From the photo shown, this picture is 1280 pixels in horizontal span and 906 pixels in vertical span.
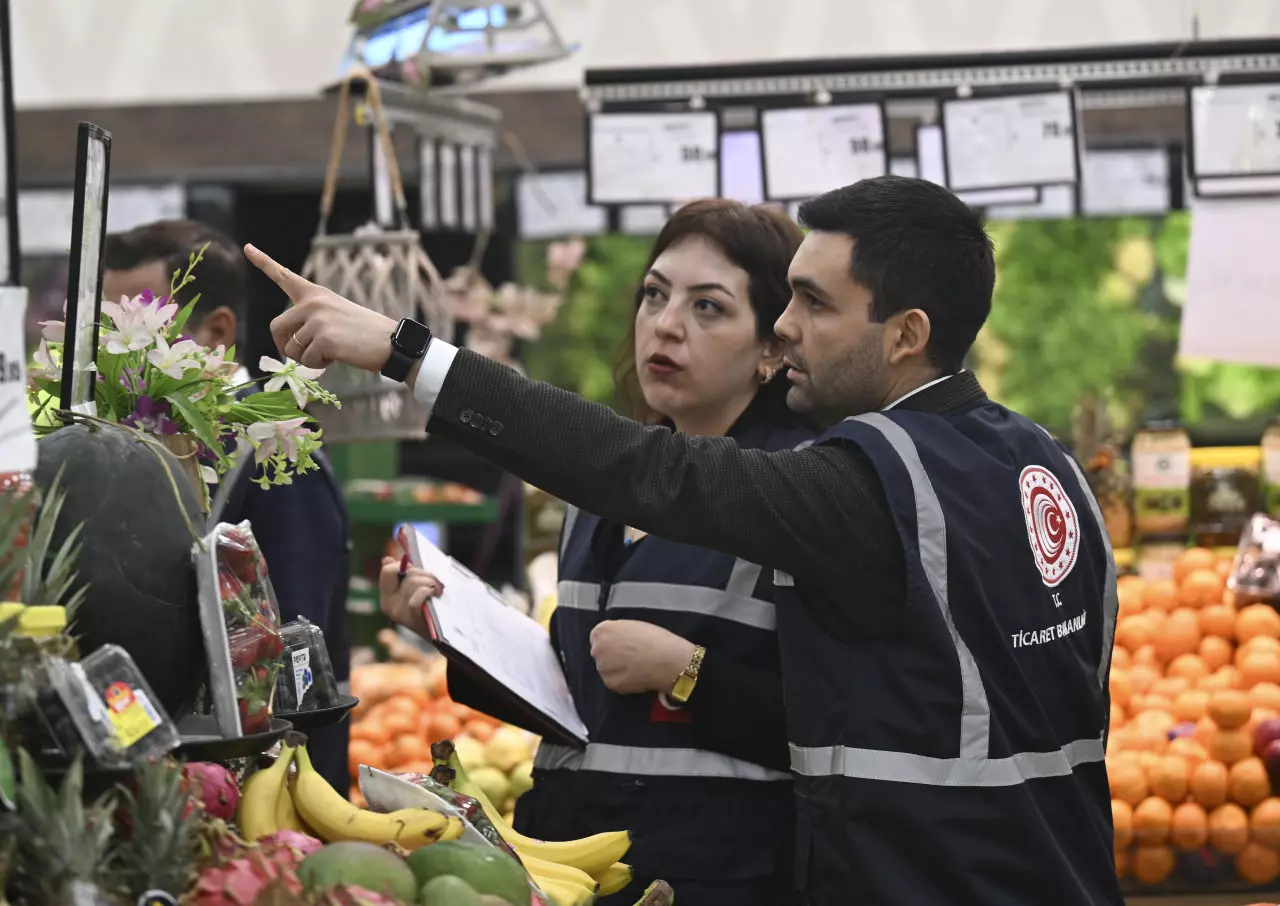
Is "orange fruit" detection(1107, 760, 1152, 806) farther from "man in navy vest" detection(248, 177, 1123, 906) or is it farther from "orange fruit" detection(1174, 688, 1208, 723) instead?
"man in navy vest" detection(248, 177, 1123, 906)

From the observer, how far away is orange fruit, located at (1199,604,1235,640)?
388cm

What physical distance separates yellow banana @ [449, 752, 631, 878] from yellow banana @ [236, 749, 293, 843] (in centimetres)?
35

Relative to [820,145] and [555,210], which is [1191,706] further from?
[555,210]

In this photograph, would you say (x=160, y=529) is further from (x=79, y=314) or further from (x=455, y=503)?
(x=455, y=503)

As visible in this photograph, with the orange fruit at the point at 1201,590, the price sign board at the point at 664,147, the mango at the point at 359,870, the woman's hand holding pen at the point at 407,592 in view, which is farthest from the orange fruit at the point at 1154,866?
the mango at the point at 359,870

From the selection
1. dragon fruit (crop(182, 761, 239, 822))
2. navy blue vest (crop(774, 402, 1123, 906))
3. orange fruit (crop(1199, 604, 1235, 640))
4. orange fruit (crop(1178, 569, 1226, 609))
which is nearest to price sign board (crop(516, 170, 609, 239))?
orange fruit (crop(1178, 569, 1226, 609))

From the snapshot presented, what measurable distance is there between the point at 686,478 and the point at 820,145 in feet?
8.80

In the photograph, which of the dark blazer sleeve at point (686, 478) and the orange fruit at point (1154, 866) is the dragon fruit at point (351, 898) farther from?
the orange fruit at point (1154, 866)

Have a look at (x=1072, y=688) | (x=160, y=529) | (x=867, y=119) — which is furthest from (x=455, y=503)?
(x=160, y=529)

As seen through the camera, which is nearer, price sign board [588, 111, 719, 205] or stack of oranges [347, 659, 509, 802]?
stack of oranges [347, 659, 509, 802]

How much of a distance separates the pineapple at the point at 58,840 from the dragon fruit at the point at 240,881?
0.10 m

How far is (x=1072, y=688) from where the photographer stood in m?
1.94

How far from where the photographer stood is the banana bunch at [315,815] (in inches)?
58.4

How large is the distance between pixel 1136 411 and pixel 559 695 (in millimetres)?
3917
